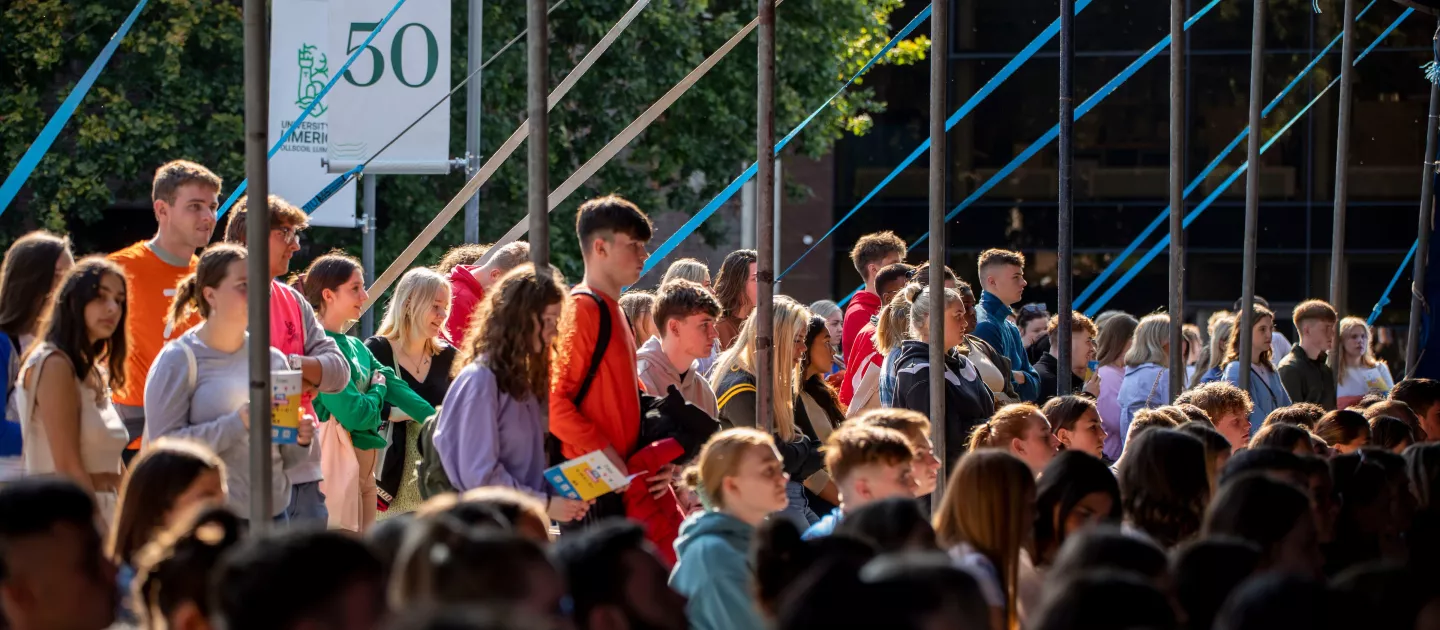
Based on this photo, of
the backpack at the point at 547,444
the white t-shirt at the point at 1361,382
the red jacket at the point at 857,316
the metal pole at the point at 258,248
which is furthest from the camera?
the white t-shirt at the point at 1361,382

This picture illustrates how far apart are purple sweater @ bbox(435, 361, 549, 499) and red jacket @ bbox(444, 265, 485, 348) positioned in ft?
8.15

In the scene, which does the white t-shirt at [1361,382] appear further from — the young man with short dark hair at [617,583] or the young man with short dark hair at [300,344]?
the young man with short dark hair at [617,583]

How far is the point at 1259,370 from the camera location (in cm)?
919

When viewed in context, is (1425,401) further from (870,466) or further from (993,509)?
(993,509)

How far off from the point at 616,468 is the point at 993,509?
3.74ft

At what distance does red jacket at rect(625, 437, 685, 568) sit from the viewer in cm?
523

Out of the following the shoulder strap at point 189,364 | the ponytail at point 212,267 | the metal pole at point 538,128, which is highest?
the metal pole at point 538,128

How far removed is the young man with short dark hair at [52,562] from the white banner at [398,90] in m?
9.32

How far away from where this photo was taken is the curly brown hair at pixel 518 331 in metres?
4.85

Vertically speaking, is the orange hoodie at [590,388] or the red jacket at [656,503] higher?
the orange hoodie at [590,388]

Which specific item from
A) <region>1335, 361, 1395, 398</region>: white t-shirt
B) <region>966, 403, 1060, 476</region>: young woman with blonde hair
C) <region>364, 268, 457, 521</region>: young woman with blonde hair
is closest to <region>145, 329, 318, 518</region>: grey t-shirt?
<region>364, 268, 457, 521</region>: young woman with blonde hair

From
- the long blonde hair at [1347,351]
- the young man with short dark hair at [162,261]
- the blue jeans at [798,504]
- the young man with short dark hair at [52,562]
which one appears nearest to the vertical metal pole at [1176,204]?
the blue jeans at [798,504]

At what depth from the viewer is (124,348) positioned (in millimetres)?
4996

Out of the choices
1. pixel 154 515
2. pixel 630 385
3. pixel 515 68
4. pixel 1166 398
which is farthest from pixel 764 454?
pixel 515 68
